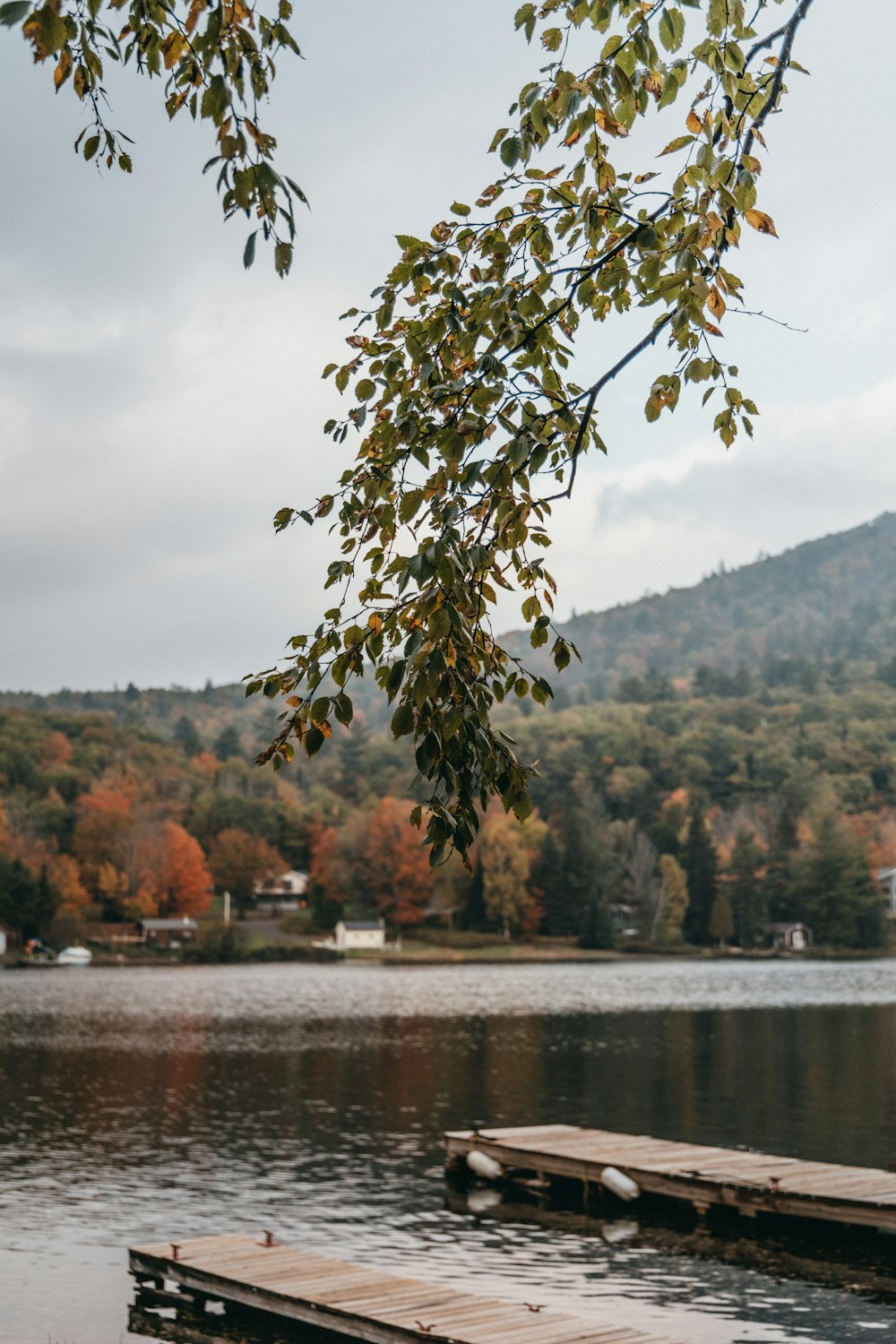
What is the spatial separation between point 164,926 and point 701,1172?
121m

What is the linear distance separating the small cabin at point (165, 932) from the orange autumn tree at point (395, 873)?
63.1ft

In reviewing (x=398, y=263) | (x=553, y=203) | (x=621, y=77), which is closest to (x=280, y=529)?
(x=398, y=263)

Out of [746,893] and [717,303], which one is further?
[746,893]

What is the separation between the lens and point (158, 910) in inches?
5723

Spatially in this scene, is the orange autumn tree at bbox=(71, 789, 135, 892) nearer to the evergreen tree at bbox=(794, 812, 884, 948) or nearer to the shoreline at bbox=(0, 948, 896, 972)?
the shoreline at bbox=(0, 948, 896, 972)

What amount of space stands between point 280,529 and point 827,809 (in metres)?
150

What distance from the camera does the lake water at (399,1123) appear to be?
19.4 m

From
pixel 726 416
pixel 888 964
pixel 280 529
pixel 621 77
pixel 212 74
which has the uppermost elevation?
pixel 621 77

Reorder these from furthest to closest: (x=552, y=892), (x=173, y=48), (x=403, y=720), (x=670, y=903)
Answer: (x=670, y=903)
(x=552, y=892)
(x=403, y=720)
(x=173, y=48)

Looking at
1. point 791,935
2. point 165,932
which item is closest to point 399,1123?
point 165,932

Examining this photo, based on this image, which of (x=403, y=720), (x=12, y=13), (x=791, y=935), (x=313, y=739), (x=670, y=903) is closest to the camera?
(x=12, y=13)

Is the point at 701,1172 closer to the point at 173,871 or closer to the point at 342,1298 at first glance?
the point at 342,1298

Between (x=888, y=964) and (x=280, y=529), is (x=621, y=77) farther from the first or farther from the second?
(x=888, y=964)

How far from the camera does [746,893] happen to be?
490ft
